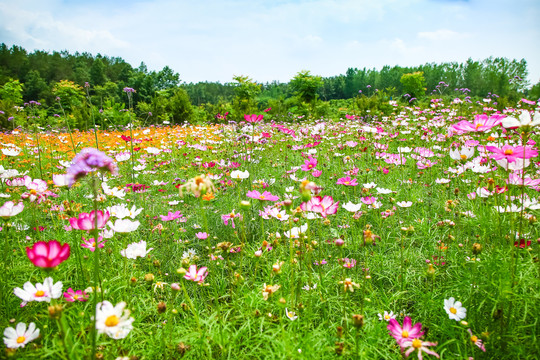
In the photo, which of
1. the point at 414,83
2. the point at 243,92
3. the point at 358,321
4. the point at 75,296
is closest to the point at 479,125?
the point at 358,321

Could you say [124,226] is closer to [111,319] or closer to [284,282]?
[111,319]

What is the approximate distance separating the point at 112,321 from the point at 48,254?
22cm

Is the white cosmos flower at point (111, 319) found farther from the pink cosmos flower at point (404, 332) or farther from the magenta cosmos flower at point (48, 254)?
the pink cosmos flower at point (404, 332)

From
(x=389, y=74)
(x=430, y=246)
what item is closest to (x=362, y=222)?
(x=430, y=246)

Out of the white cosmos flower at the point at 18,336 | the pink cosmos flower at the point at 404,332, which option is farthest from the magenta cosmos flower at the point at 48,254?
the pink cosmos flower at the point at 404,332

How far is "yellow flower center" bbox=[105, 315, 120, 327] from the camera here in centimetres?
68

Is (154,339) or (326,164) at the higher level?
(326,164)

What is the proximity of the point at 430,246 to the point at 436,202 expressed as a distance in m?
0.65

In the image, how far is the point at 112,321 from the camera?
69 centimetres

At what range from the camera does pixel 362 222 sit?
2.04 m

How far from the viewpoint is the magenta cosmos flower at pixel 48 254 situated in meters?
0.62

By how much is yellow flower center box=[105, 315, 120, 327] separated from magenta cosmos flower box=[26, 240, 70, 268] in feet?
0.62

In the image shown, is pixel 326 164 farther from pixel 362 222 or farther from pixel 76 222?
pixel 76 222

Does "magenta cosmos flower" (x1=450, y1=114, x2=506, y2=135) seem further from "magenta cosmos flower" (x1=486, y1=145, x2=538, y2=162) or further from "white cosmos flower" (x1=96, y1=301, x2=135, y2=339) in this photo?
"white cosmos flower" (x1=96, y1=301, x2=135, y2=339)
